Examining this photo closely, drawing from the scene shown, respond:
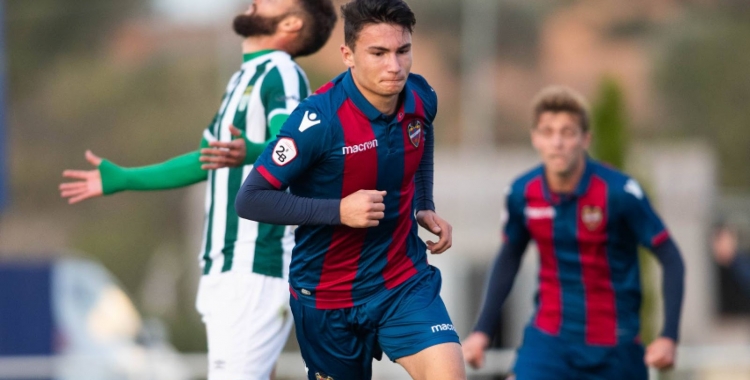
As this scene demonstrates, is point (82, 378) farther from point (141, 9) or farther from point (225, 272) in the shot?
point (141, 9)

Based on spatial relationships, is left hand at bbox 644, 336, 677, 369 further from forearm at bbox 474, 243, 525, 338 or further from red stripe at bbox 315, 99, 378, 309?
red stripe at bbox 315, 99, 378, 309

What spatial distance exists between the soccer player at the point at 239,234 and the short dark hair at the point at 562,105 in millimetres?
1563

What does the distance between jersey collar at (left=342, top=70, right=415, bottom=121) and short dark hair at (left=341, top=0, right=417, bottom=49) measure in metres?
0.15

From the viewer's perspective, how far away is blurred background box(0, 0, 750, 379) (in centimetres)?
2744

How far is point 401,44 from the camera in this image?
4.39 meters

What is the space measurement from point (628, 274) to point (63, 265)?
10.1 metres

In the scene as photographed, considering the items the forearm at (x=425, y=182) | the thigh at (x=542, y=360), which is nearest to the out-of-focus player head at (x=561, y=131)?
the thigh at (x=542, y=360)

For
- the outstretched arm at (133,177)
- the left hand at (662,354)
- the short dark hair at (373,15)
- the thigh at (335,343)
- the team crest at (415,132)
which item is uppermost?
the short dark hair at (373,15)

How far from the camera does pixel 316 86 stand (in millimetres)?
30281

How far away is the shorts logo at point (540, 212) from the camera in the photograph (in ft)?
20.0

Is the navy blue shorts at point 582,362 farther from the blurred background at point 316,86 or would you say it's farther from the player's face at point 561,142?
the blurred background at point 316,86

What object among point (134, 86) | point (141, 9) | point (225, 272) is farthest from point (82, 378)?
point (141, 9)

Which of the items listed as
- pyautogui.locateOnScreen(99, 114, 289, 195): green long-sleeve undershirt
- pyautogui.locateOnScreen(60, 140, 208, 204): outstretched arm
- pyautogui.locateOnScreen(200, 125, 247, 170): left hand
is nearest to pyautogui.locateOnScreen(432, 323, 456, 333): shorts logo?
pyautogui.locateOnScreen(200, 125, 247, 170): left hand

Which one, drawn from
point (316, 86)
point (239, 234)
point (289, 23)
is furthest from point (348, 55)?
point (316, 86)
